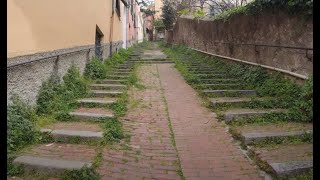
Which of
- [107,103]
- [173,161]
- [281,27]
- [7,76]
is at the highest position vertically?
[281,27]

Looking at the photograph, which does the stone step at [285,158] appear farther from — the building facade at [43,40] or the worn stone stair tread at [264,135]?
the building facade at [43,40]

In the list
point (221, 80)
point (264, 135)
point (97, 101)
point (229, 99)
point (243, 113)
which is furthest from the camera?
point (221, 80)

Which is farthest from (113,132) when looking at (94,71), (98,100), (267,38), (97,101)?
(267,38)

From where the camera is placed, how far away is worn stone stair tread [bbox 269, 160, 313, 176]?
162 inches

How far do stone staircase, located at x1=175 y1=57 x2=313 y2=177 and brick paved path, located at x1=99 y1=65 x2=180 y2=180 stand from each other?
3.74 feet

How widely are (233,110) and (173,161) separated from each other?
2.60m

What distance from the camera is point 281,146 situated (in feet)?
16.5

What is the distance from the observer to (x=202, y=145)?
5.33 meters

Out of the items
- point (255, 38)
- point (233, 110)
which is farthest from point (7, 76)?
point (255, 38)

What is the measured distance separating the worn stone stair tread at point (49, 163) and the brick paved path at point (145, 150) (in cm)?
30

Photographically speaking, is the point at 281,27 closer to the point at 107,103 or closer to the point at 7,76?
the point at 107,103

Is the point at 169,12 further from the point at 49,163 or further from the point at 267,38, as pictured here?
the point at 49,163

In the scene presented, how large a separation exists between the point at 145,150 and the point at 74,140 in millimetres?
1123

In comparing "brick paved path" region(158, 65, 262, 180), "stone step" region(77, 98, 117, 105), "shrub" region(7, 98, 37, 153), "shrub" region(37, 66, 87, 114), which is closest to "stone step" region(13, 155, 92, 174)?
"shrub" region(7, 98, 37, 153)
